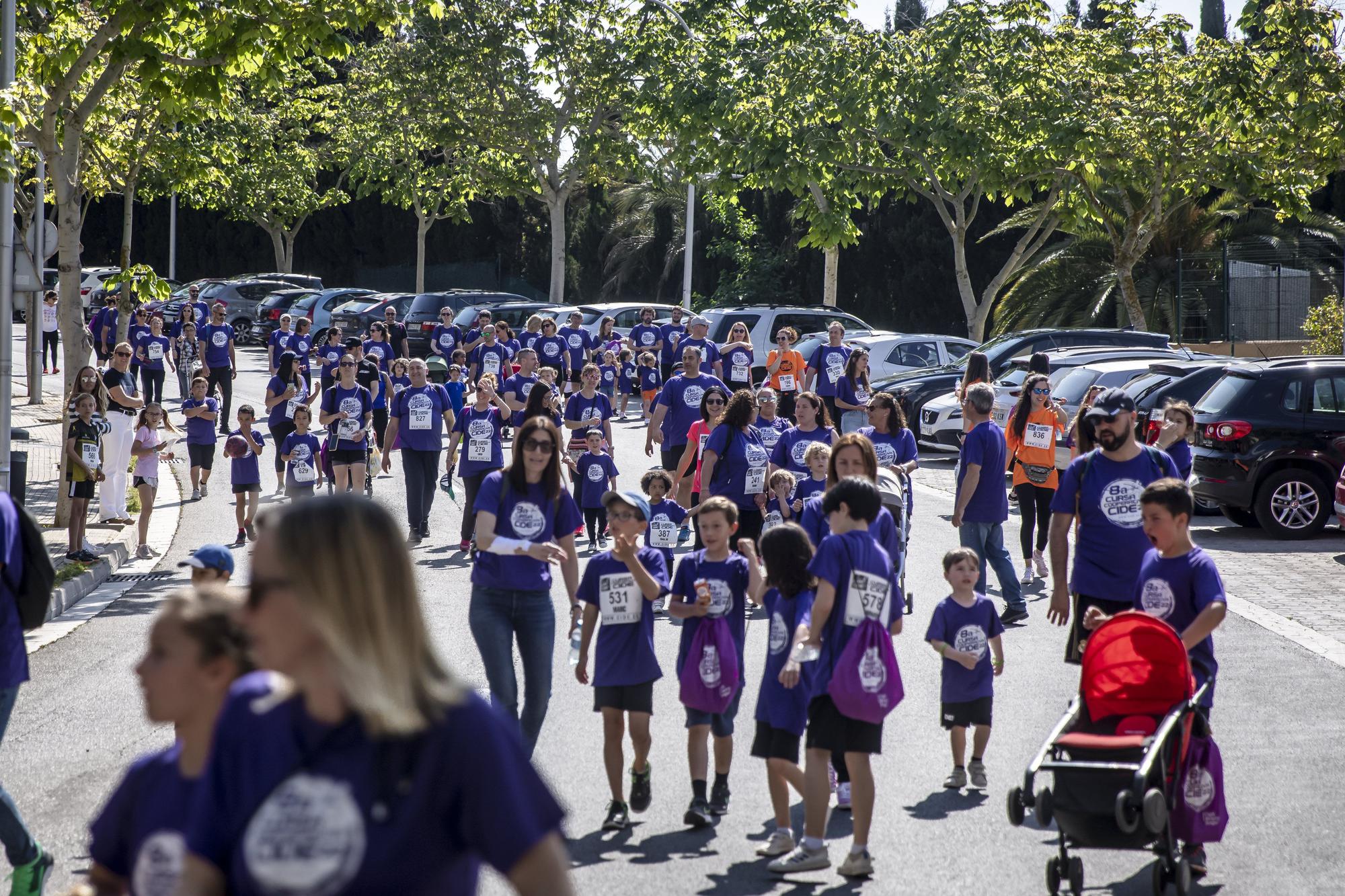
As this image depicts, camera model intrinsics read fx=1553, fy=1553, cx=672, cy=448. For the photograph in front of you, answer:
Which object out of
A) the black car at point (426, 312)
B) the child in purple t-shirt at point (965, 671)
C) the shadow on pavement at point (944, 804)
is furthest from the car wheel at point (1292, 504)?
the black car at point (426, 312)

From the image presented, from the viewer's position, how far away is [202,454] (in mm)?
16844

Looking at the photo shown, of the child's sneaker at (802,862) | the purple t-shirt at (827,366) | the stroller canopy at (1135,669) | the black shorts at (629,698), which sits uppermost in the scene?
the purple t-shirt at (827,366)

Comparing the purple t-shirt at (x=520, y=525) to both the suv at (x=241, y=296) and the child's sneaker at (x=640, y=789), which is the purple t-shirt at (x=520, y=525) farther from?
the suv at (x=241, y=296)

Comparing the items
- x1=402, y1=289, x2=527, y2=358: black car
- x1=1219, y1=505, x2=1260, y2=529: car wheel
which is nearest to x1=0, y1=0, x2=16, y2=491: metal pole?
x1=1219, y1=505, x2=1260, y2=529: car wheel

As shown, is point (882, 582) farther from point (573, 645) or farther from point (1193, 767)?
point (573, 645)

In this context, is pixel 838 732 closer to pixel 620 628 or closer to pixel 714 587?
pixel 714 587

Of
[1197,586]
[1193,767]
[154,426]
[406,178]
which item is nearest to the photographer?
[1193,767]

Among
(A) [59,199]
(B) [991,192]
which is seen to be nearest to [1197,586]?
(A) [59,199]

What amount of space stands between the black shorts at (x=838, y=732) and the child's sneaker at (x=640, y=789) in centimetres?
104

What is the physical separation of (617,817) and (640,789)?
0.26 meters

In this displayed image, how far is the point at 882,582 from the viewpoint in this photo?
6074 millimetres

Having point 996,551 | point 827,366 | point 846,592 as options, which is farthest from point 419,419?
point 846,592

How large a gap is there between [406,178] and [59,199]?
33.1m

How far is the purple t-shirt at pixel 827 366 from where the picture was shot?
59.1 feet
